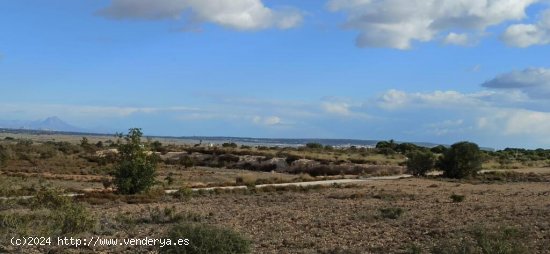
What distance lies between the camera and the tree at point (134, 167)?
121ft

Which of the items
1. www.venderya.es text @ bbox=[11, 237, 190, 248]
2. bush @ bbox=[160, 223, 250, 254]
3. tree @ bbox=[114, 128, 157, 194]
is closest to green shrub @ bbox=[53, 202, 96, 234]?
www.venderya.es text @ bbox=[11, 237, 190, 248]

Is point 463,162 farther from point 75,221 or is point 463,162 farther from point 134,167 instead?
point 75,221

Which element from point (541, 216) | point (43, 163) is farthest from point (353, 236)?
point (43, 163)

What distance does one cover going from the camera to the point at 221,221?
21984 millimetres

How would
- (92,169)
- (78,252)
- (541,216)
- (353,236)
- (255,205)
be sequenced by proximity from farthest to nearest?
(92,169)
(255,205)
(541,216)
(353,236)
(78,252)

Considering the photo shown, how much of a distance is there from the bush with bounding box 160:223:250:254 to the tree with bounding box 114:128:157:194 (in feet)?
76.8

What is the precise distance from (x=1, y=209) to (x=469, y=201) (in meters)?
20.9

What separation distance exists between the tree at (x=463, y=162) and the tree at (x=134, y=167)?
30960 mm

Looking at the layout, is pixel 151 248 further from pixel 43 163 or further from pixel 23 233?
pixel 43 163

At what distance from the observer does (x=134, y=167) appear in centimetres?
3744

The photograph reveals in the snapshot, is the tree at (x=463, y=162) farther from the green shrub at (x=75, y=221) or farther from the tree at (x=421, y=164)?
the green shrub at (x=75, y=221)

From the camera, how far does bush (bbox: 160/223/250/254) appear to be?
1321cm

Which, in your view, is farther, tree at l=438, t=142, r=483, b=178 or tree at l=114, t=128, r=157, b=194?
tree at l=438, t=142, r=483, b=178

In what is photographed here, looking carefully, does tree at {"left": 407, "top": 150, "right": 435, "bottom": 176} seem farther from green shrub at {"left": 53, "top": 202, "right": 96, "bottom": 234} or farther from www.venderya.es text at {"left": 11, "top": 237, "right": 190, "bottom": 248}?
www.venderya.es text at {"left": 11, "top": 237, "right": 190, "bottom": 248}
